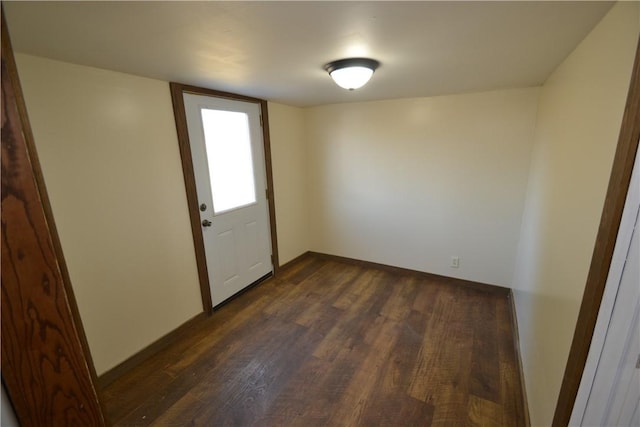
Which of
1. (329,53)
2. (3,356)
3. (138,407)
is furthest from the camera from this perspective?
(138,407)

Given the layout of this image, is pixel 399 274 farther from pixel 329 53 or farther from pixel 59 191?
pixel 59 191

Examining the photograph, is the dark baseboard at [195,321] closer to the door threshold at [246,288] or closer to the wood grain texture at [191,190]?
the door threshold at [246,288]

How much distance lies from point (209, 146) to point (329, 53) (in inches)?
56.7

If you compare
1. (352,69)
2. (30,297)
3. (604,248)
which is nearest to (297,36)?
(352,69)

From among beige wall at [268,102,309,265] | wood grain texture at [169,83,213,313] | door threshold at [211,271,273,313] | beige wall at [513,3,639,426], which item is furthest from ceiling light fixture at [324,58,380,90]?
door threshold at [211,271,273,313]

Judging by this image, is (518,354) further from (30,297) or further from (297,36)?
(30,297)

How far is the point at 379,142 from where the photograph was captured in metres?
3.05

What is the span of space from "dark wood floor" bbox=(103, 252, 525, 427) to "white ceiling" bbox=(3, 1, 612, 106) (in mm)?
1990

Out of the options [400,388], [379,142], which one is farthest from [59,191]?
[379,142]

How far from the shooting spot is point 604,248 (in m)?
0.85

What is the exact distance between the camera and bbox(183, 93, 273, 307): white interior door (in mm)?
2320

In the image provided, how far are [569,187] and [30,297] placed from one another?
1942 mm

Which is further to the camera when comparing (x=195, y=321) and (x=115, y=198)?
(x=195, y=321)

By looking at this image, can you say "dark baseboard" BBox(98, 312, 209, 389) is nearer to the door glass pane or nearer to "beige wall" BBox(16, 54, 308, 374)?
"beige wall" BBox(16, 54, 308, 374)
